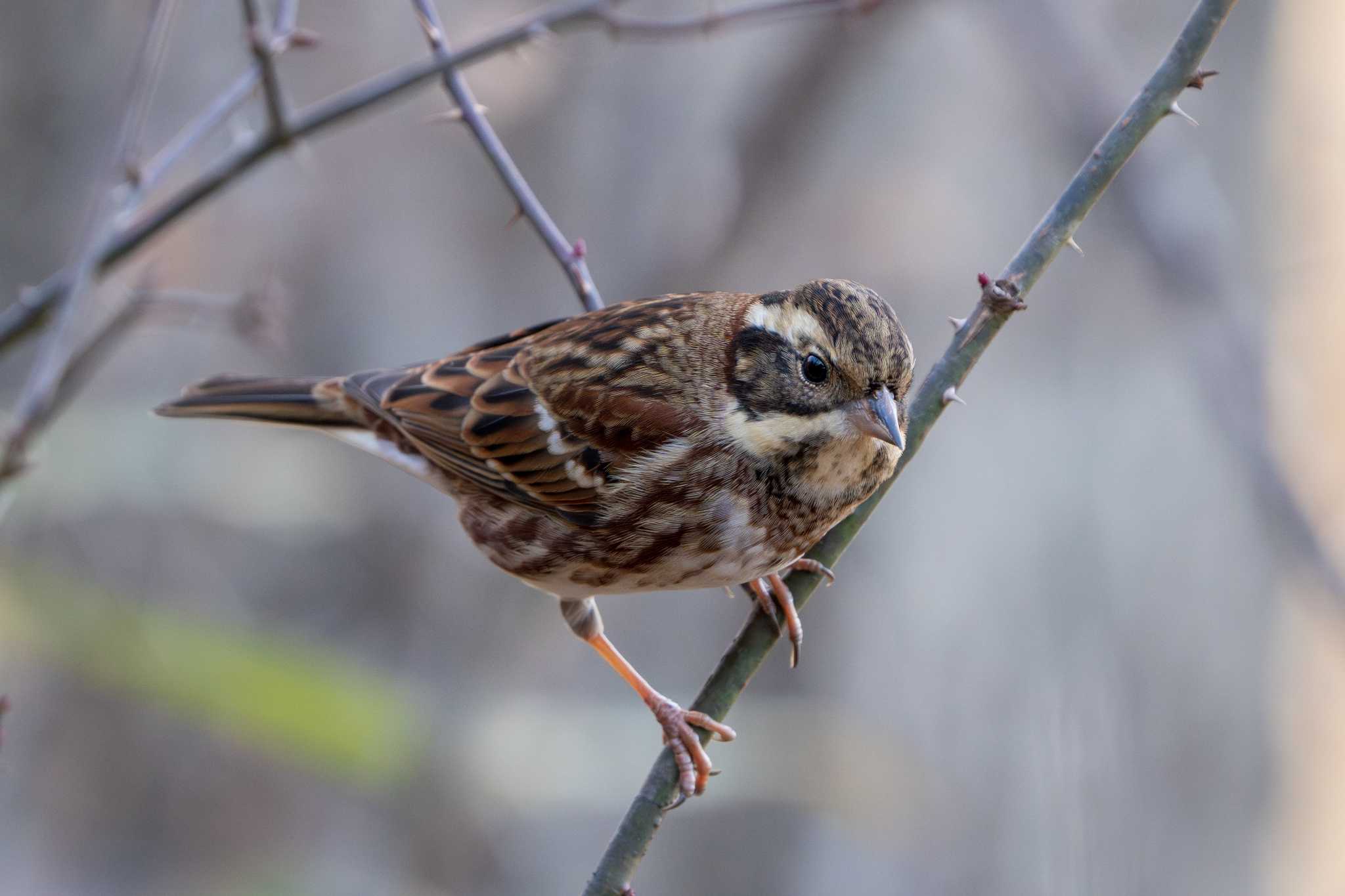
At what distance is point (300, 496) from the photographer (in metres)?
8.16

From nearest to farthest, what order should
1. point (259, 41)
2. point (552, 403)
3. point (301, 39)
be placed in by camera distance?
point (259, 41), point (301, 39), point (552, 403)

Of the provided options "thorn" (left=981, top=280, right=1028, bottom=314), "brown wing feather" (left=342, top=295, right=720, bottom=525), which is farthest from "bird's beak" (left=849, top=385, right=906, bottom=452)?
"brown wing feather" (left=342, top=295, right=720, bottom=525)

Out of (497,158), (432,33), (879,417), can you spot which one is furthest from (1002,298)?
(432,33)

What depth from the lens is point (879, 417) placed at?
314cm

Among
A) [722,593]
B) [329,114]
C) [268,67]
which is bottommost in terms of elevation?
[722,593]

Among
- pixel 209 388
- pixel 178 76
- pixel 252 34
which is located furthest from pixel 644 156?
pixel 252 34

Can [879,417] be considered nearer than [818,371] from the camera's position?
Yes

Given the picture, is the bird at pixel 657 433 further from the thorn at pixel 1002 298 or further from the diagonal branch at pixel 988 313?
the thorn at pixel 1002 298

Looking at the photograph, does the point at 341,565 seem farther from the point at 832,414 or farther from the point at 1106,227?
the point at 832,414

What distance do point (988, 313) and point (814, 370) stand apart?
19.9 inches

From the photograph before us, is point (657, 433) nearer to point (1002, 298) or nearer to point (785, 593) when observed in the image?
point (785, 593)

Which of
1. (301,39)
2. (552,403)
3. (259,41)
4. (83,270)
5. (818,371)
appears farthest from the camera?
(552,403)

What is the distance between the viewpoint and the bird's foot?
341cm

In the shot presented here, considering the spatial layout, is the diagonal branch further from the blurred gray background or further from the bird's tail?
the blurred gray background
